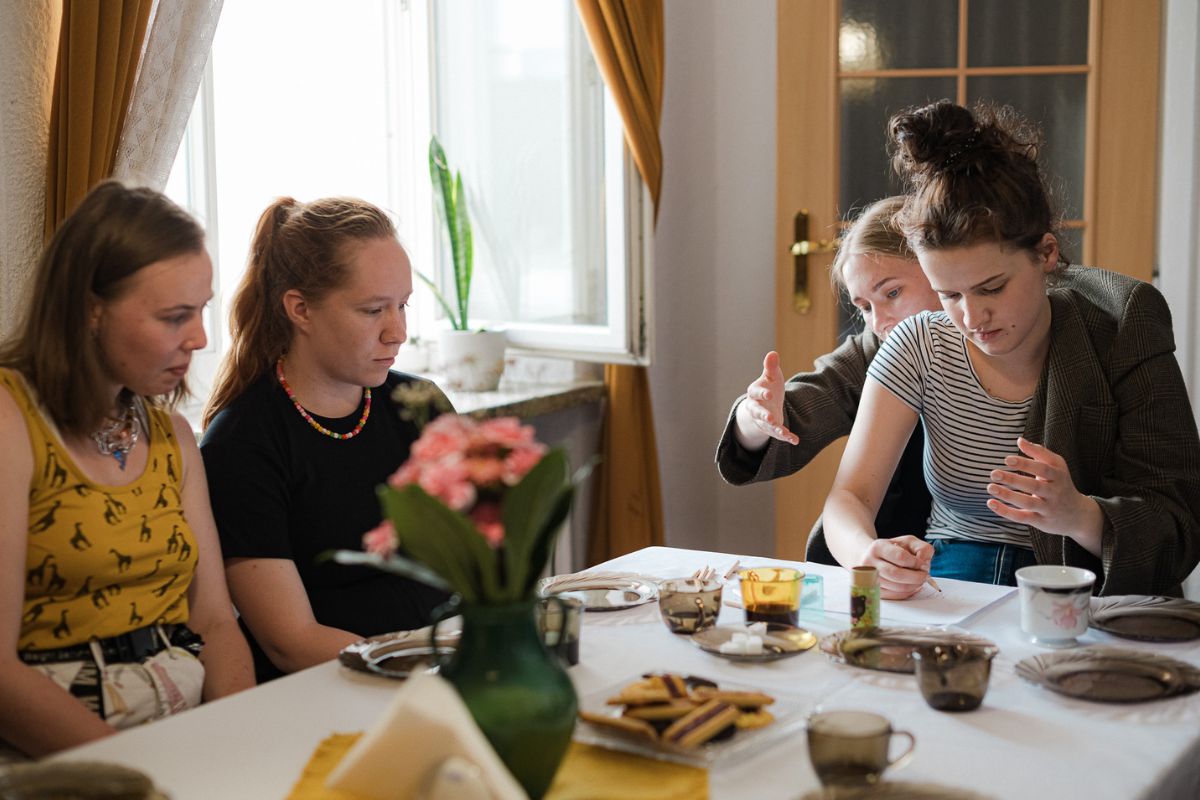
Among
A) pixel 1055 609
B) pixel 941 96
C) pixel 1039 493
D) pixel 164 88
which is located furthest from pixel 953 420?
pixel 941 96

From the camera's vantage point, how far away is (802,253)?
3.53 m

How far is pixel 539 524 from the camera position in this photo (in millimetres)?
965

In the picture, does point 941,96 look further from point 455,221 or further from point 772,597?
point 772,597

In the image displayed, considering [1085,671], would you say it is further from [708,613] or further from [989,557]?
[989,557]

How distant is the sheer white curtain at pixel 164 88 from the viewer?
213 centimetres

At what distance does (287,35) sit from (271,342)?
158 cm

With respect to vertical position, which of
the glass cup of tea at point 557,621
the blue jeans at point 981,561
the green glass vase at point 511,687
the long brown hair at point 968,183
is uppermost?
the long brown hair at point 968,183

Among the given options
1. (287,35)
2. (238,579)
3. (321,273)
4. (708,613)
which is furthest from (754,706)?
(287,35)

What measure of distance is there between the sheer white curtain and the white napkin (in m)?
1.43

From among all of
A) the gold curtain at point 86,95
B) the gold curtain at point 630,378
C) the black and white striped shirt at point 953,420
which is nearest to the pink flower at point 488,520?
the black and white striped shirt at point 953,420

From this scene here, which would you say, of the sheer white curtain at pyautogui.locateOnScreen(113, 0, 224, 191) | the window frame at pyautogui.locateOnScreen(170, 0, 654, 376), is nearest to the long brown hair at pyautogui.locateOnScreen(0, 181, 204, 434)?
the sheer white curtain at pyautogui.locateOnScreen(113, 0, 224, 191)

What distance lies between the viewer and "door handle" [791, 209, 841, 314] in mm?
3512

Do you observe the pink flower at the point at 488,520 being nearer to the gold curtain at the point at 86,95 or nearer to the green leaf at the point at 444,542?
the green leaf at the point at 444,542

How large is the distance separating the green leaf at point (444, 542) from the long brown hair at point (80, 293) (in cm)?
69
